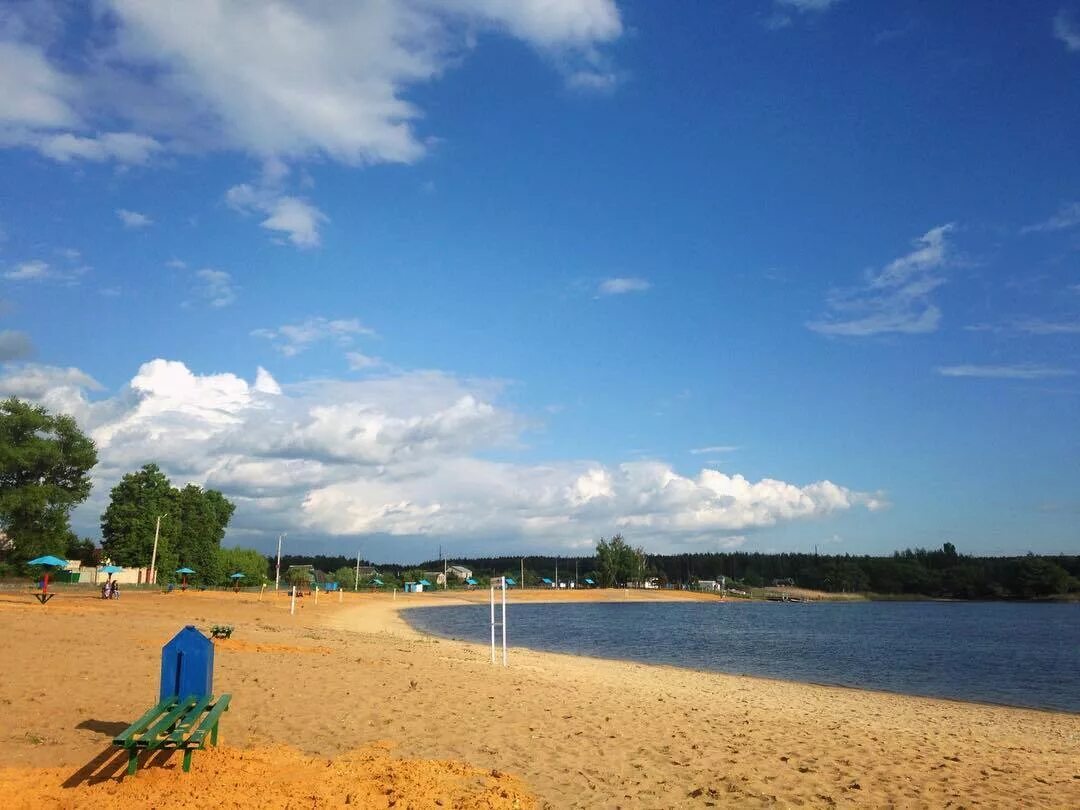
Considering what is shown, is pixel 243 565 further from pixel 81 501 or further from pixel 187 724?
pixel 187 724

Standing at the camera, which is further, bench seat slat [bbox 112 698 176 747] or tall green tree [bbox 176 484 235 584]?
tall green tree [bbox 176 484 235 584]

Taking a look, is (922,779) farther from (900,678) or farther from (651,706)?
(900,678)

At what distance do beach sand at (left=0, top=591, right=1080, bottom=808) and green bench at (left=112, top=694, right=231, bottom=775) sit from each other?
0.88 ft

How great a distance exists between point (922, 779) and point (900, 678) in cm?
2634

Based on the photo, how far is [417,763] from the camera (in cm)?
909

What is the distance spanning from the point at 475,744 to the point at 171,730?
419 centimetres

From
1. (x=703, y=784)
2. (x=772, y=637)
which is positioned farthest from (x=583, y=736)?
(x=772, y=637)

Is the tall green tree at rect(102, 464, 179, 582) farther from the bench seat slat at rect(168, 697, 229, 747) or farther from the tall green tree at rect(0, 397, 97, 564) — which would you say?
the bench seat slat at rect(168, 697, 229, 747)

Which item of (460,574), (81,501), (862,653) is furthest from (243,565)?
(460,574)

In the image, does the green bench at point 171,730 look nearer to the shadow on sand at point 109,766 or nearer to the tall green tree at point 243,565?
the shadow on sand at point 109,766

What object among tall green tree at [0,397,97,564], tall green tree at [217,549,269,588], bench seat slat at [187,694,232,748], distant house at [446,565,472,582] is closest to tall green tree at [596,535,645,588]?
distant house at [446,565,472,582]

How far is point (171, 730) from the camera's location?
27.0 ft

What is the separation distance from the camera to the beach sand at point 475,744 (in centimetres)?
805

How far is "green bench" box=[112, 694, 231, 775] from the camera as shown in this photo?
758 centimetres
